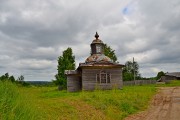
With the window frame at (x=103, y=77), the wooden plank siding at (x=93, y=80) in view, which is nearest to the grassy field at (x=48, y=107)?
the wooden plank siding at (x=93, y=80)

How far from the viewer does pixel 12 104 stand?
809 cm

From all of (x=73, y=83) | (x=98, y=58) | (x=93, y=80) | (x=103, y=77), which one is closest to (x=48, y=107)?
(x=93, y=80)

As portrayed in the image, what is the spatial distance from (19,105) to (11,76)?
2.80 metres

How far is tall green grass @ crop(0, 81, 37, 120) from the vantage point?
23.7 feet

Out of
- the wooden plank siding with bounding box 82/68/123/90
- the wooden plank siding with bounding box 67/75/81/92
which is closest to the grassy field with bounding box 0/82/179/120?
the wooden plank siding with bounding box 82/68/123/90

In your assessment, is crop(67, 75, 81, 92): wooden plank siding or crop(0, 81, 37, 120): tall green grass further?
crop(67, 75, 81, 92): wooden plank siding

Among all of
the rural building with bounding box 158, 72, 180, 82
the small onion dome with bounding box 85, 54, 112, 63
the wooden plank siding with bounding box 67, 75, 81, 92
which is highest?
the small onion dome with bounding box 85, 54, 112, 63

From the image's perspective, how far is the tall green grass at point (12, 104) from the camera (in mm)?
7215

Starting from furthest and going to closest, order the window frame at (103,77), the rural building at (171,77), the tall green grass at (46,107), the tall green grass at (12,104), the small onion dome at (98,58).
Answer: the rural building at (171,77), the small onion dome at (98,58), the window frame at (103,77), the tall green grass at (46,107), the tall green grass at (12,104)

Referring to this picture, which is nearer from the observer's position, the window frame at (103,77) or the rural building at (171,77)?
the window frame at (103,77)

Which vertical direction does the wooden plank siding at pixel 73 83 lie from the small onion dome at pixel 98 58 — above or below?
below

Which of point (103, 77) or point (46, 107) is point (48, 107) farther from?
point (103, 77)

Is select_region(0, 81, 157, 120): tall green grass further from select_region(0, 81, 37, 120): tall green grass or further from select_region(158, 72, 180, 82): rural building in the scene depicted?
select_region(158, 72, 180, 82): rural building

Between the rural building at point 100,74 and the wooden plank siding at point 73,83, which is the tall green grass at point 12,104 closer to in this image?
the rural building at point 100,74
